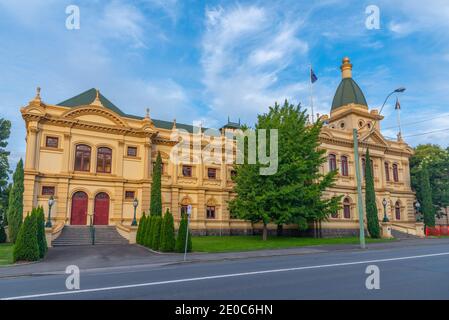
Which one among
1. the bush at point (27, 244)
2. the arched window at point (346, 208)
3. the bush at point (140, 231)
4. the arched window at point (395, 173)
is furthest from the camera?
the arched window at point (395, 173)

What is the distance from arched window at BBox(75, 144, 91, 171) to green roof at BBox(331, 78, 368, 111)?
3285 centimetres

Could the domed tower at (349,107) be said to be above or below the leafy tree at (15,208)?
above

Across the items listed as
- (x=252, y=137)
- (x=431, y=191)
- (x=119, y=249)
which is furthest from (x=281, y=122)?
(x=431, y=191)

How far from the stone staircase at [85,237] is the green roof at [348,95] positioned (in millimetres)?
33754

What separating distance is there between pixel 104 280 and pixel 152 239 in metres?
11.4

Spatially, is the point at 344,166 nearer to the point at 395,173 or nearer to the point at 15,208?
the point at 395,173

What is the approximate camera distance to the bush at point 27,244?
1573cm

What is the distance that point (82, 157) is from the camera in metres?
29.1

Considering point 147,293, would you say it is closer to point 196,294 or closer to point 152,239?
point 196,294

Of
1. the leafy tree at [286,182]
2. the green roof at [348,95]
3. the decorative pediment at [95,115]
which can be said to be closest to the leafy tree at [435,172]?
the green roof at [348,95]

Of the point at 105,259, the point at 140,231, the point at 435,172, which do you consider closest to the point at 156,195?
the point at 140,231

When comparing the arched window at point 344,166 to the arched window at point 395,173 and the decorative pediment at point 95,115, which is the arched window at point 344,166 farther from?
the decorative pediment at point 95,115

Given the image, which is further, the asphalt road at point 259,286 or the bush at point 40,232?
the bush at point 40,232

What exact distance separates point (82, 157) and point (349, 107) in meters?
32.8
